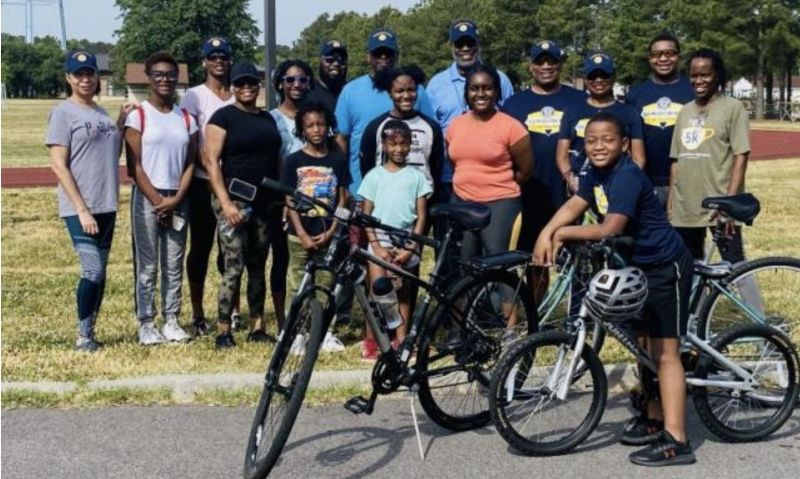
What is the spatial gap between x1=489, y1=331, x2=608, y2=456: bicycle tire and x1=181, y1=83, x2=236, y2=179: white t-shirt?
3006 mm

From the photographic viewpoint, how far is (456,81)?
6.90m

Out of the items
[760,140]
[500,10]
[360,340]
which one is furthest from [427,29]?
[360,340]

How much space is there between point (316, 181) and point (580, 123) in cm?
173

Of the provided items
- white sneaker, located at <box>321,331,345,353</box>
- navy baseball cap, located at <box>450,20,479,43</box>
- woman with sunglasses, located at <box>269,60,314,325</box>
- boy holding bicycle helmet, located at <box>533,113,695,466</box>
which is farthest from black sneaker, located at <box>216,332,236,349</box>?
boy holding bicycle helmet, located at <box>533,113,695,466</box>

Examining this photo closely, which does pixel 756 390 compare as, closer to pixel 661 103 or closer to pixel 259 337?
pixel 661 103

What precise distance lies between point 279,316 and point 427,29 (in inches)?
3025

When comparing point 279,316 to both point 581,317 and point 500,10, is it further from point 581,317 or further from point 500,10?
point 500,10

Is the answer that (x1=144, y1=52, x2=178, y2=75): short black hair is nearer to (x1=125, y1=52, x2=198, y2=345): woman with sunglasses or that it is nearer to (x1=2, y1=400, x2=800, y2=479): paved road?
(x1=125, y1=52, x2=198, y2=345): woman with sunglasses

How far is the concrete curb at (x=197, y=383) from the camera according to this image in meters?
5.66

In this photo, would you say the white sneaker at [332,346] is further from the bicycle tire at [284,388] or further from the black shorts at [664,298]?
the black shorts at [664,298]

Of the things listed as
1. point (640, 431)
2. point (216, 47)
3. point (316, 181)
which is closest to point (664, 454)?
point (640, 431)

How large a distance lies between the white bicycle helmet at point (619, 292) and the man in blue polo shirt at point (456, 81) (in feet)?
7.48

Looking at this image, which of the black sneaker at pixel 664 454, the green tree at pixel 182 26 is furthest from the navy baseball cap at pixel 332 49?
the green tree at pixel 182 26

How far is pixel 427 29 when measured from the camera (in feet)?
268
